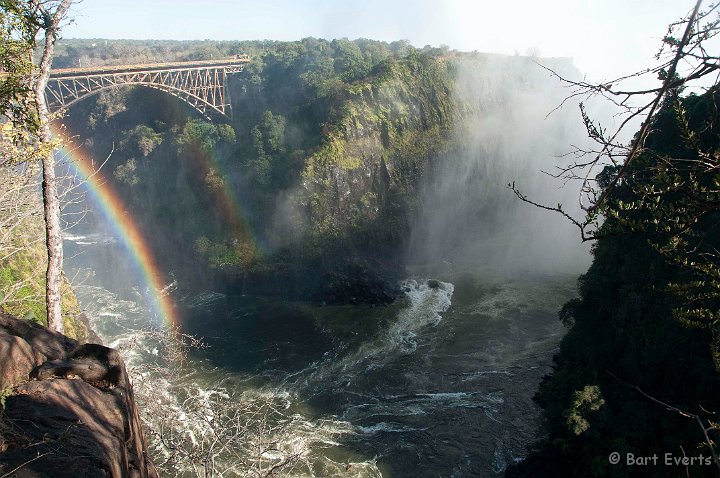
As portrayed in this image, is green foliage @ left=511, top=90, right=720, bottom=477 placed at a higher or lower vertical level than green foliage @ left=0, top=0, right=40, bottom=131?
lower

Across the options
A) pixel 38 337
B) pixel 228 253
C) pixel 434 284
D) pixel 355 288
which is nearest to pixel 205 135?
pixel 228 253

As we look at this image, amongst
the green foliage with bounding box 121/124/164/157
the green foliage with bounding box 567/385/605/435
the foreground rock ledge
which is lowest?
the green foliage with bounding box 567/385/605/435

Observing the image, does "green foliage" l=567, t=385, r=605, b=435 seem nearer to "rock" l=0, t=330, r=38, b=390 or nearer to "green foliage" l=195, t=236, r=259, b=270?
"rock" l=0, t=330, r=38, b=390

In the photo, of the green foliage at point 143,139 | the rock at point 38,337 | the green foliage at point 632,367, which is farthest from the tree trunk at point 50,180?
the green foliage at point 143,139

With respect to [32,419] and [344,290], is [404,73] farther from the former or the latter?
[32,419]

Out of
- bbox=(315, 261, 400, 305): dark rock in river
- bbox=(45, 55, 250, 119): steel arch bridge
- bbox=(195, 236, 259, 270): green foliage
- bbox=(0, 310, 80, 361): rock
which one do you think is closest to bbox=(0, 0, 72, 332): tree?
bbox=(0, 310, 80, 361): rock

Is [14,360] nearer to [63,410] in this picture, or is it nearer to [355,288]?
[63,410]

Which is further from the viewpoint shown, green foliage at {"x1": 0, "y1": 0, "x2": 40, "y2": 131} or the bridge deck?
the bridge deck
